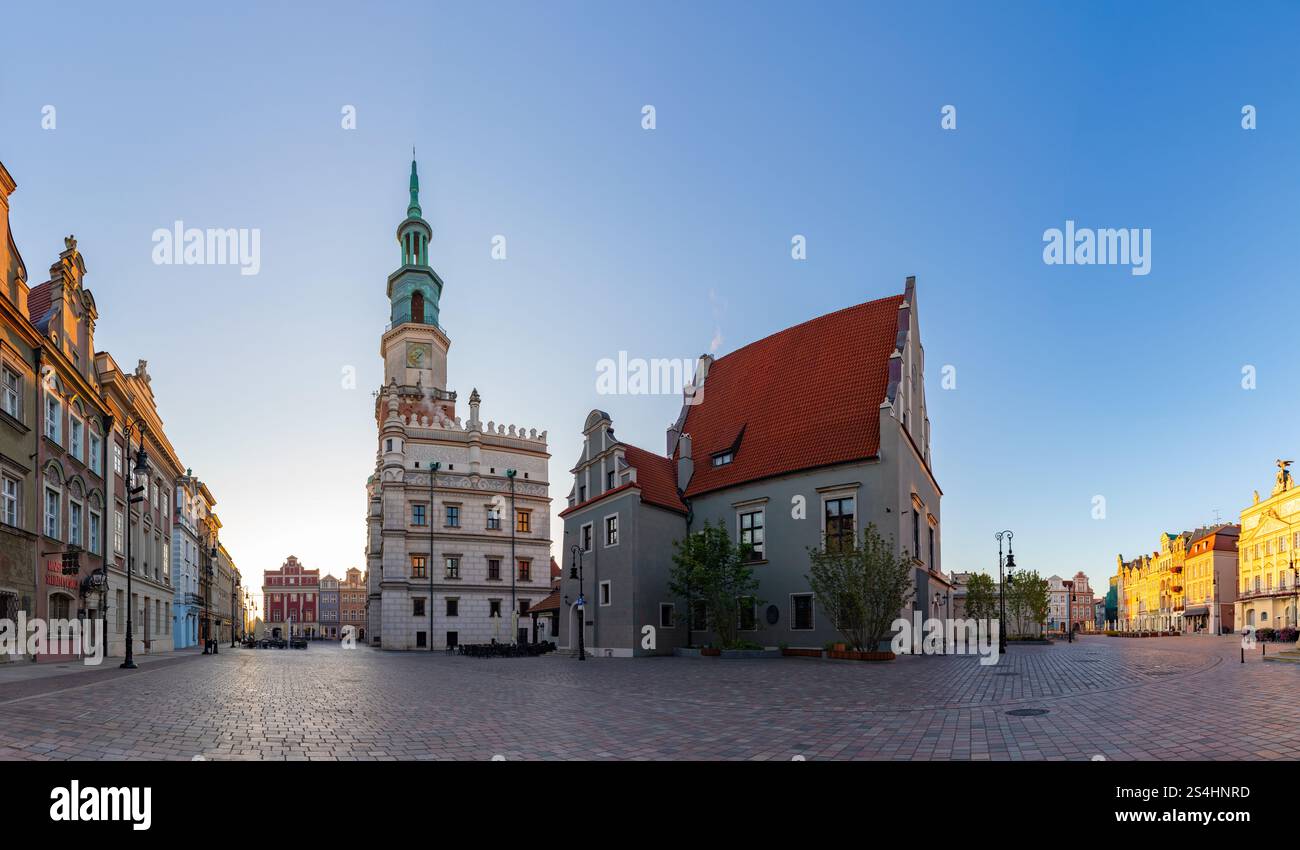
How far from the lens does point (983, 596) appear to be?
57.4m

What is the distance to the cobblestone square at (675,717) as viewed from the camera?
9211 millimetres

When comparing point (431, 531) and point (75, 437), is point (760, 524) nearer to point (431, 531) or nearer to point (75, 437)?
point (75, 437)

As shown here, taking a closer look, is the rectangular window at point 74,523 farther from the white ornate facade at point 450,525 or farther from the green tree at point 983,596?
the green tree at point 983,596

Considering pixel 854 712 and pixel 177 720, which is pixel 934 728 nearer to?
pixel 854 712

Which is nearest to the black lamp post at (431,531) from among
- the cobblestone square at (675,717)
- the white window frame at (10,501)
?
the white window frame at (10,501)

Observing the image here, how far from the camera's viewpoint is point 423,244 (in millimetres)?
71312

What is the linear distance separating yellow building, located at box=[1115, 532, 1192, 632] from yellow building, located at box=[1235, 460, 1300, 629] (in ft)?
88.9

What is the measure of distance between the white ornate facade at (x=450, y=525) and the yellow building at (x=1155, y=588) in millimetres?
97878

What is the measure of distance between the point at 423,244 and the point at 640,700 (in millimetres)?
63067

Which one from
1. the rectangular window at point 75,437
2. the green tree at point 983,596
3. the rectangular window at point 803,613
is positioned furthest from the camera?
the green tree at point 983,596

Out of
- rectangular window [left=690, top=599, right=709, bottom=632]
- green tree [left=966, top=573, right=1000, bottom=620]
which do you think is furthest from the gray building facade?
green tree [left=966, top=573, right=1000, bottom=620]

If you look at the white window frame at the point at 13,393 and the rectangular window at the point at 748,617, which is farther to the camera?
the rectangular window at the point at 748,617

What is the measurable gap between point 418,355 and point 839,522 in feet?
146

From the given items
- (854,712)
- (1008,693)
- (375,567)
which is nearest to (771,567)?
(1008,693)
